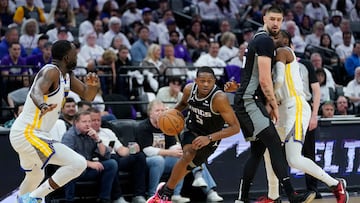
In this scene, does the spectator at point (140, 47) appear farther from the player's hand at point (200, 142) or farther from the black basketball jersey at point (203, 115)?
the player's hand at point (200, 142)

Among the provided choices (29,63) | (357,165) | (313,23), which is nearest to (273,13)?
(357,165)

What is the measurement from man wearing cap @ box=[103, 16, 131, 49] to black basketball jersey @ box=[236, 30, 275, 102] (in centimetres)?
730

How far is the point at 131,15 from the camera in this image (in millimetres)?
17562

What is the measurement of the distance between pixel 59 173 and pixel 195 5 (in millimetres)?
11011

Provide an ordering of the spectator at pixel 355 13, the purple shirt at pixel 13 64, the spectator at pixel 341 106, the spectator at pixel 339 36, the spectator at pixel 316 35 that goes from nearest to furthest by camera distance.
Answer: the purple shirt at pixel 13 64 → the spectator at pixel 341 106 → the spectator at pixel 316 35 → the spectator at pixel 339 36 → the spectator at pixel 355 13

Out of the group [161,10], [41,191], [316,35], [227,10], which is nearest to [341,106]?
[316,35]

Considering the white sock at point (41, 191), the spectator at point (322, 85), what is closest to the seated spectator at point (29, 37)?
the spectator at point (322, 85)

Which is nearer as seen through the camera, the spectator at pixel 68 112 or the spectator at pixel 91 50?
the spectator at pixel 68 112

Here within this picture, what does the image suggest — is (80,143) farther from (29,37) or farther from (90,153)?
(29,37)

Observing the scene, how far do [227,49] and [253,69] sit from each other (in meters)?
7.25

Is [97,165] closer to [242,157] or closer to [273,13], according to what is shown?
[242,157]

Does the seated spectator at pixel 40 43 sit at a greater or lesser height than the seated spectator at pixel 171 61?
greater

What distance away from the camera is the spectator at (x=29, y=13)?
52.0 feet

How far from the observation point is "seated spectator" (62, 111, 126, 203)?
1033 centimetres
